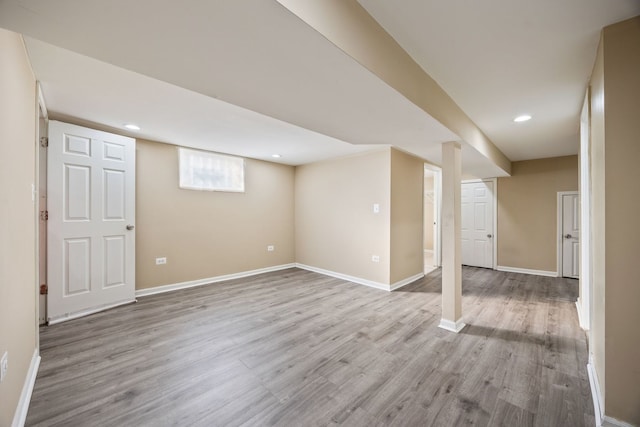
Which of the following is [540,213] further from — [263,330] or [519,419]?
[263,330]

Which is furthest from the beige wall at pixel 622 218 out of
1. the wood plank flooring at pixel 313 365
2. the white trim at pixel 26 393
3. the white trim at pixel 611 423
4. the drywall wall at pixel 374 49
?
the white trim at pixel 26 393

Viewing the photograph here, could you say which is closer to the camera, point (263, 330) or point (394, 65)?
point (394, 65)

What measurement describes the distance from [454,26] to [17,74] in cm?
269

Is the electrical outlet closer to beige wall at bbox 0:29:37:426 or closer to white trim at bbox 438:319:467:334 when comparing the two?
Answer: beige wall at bbox 0:29:37:426

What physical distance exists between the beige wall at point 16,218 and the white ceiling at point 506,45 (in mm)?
2021

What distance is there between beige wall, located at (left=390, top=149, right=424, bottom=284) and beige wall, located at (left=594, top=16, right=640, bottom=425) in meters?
2.70

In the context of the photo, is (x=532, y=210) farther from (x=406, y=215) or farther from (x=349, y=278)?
(x=349, y=278)

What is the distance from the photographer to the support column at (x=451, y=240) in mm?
2729

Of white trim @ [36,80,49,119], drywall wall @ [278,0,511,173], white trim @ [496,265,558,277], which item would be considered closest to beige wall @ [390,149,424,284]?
drywall wall @ [278,0,511,173]

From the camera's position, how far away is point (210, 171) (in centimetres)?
440

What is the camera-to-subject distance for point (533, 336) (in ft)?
8.39

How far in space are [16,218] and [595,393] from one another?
156 inches

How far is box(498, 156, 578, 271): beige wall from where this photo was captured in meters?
4.85

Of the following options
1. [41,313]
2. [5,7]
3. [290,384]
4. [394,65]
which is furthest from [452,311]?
[41,313]
